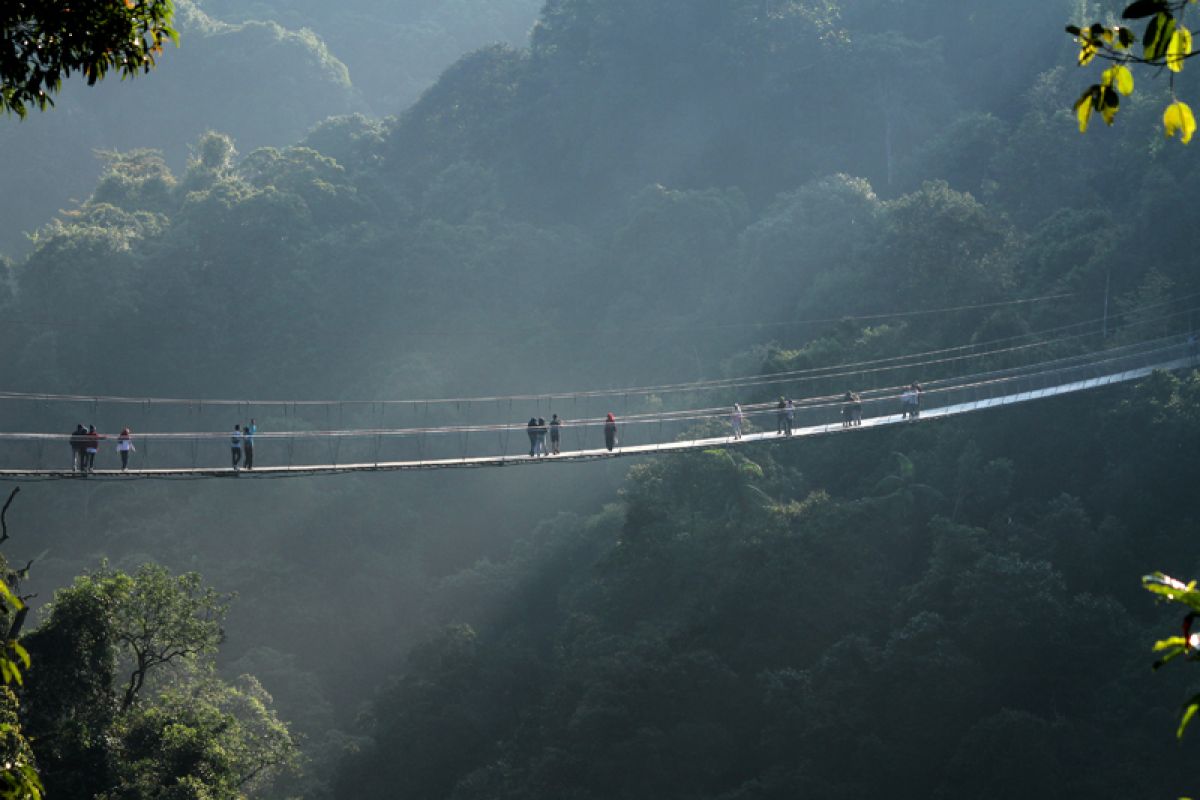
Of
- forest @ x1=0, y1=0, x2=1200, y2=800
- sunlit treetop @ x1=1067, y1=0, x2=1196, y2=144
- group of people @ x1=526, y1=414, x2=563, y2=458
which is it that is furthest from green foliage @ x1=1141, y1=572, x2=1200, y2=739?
group of people @ x1=526, y1=414, x2=563, y2=458

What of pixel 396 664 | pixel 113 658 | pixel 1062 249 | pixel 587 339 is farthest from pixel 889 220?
pixel 113 658

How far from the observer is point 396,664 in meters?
25.0

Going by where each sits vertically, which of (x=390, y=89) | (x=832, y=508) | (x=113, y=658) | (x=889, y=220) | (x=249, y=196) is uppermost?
(x=390, y=89)

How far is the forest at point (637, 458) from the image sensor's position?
17.3 metres

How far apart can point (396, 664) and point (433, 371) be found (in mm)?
6759

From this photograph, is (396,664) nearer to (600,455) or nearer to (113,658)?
(113,658)

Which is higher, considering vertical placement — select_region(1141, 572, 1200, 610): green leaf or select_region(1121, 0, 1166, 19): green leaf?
select_region(1121, 0, 1166, 19): green leaf

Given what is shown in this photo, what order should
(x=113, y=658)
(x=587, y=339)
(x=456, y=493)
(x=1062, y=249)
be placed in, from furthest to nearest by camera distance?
(x=587, y=339) → (x=456, y=493) → (x=1062, y=249) → (x=113, y=658)

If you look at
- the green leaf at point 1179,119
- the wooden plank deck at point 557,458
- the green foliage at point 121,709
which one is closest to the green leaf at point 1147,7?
the green leaf at point 1179,119

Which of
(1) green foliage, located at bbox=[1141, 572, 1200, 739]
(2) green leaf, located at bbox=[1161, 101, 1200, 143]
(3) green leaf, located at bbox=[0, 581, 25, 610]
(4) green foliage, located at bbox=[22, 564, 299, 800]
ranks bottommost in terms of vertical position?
(4) green foliage, located at bbox=[22, 564, 299, 800]

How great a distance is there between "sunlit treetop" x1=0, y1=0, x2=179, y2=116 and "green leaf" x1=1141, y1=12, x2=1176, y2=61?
3278mm

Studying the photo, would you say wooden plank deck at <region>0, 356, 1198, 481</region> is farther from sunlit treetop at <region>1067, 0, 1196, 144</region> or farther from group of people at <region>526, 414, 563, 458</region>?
sunlit treetop at <region>1067, 0, 1196, 144</region>

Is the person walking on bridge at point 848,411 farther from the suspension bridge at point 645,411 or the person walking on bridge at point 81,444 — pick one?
the person walking on bridge at point 81,444

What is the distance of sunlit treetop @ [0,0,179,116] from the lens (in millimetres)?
4992
